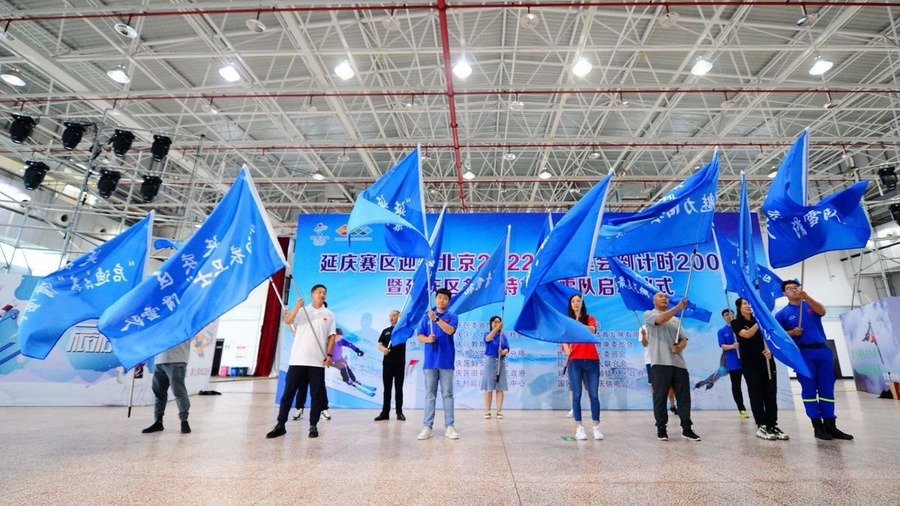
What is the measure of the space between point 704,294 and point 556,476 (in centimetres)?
625

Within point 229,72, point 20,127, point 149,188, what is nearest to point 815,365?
point 229,72

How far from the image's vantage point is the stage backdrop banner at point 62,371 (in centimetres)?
674

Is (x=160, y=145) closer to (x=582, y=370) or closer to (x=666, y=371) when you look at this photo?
(x=582, y=370)

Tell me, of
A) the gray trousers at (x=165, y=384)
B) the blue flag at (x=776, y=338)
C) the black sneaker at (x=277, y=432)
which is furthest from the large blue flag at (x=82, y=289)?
the blue flag at (x=776, y=338)

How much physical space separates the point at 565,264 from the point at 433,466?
2.11 meters

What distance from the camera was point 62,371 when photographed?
272 inches

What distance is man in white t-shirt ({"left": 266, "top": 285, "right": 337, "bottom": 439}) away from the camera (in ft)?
13.6

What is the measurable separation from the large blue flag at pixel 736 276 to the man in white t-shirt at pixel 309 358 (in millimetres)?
4103

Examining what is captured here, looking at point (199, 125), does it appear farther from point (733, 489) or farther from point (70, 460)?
point (733, 489)

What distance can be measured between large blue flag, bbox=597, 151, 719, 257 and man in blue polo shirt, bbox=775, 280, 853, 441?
3.71ft

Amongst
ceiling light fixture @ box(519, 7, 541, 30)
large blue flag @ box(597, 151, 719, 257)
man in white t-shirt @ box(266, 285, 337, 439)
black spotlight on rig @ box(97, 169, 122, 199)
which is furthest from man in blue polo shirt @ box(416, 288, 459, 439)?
black spotlight on rig @ box(97, 169, 122, 199)

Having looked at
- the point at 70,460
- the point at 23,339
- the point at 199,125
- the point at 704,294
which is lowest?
the point at 70,460

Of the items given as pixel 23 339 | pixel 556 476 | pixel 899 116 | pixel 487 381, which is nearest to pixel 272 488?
pixel 556 476

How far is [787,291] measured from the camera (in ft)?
13.6
